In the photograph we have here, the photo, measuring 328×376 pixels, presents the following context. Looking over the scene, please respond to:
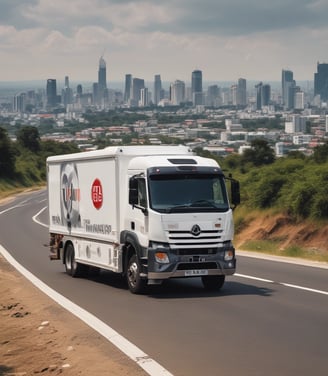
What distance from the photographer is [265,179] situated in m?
36.1

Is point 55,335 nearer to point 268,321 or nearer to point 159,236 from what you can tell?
point 268,321

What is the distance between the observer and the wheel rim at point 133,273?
1766cm

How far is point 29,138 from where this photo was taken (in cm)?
13638

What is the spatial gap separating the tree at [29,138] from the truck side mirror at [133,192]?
119m

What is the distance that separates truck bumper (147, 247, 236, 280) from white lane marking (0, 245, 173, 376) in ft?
5.55

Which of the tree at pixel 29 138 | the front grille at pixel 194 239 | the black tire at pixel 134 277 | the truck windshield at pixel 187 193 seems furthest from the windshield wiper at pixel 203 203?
the tree at pixel 29 138

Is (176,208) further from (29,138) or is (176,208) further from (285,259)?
(29,138)

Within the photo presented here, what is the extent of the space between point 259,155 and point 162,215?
172 feet

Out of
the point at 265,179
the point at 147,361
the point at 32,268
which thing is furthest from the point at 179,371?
the point at 265,179

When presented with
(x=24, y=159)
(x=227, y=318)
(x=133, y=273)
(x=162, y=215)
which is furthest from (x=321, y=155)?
(x=24, y=159)

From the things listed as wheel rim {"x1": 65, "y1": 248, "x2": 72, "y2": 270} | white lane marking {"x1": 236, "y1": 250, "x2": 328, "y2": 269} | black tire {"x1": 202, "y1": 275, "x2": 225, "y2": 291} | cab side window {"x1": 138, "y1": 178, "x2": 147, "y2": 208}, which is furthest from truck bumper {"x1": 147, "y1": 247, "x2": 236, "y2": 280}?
white lane marking {"x1": 236, "y1": 250, "x2": 328, "y2": 269}

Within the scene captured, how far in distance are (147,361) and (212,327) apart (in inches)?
107

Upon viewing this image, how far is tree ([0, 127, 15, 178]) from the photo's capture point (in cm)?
10412

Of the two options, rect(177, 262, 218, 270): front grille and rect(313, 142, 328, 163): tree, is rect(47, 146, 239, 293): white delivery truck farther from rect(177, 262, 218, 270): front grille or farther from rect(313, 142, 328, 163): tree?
rect(313, 142, 328, 163): tree
